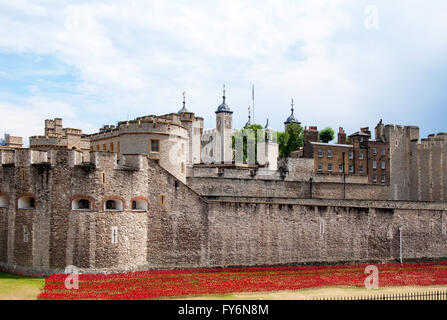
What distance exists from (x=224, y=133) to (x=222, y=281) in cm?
5762

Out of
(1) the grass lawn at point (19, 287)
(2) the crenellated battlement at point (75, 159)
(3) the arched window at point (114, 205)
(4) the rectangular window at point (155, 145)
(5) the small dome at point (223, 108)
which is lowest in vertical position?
(1) the grass lawn at point (19, 287)

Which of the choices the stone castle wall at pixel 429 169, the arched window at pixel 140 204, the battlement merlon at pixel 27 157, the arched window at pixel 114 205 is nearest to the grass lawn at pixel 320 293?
the arched window at pixel 114 205

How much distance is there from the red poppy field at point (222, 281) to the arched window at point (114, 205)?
4452 millimetres

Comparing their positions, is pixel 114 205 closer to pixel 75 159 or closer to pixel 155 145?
pixel 75 159

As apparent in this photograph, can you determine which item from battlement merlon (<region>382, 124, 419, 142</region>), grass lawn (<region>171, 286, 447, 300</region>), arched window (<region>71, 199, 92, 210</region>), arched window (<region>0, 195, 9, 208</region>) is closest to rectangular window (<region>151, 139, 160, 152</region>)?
arched window (<region>71, 199, 92, 210</region>)

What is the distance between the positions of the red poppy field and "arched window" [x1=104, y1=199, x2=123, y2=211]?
Result: 4452mm

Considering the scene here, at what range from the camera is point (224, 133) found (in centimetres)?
9050

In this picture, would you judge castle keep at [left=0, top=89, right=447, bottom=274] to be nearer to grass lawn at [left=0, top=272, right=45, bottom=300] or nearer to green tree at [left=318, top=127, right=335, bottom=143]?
grass lawn at [left=0, top=272, right=45, bottom=300]

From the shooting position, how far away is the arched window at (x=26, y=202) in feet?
116

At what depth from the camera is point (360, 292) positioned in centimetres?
3262

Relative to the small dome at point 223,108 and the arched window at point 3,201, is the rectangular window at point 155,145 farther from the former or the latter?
the small dome at point 223,108

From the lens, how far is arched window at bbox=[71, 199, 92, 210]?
112ft

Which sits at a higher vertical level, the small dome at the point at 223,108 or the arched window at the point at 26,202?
the small dome at the point at 223,108
